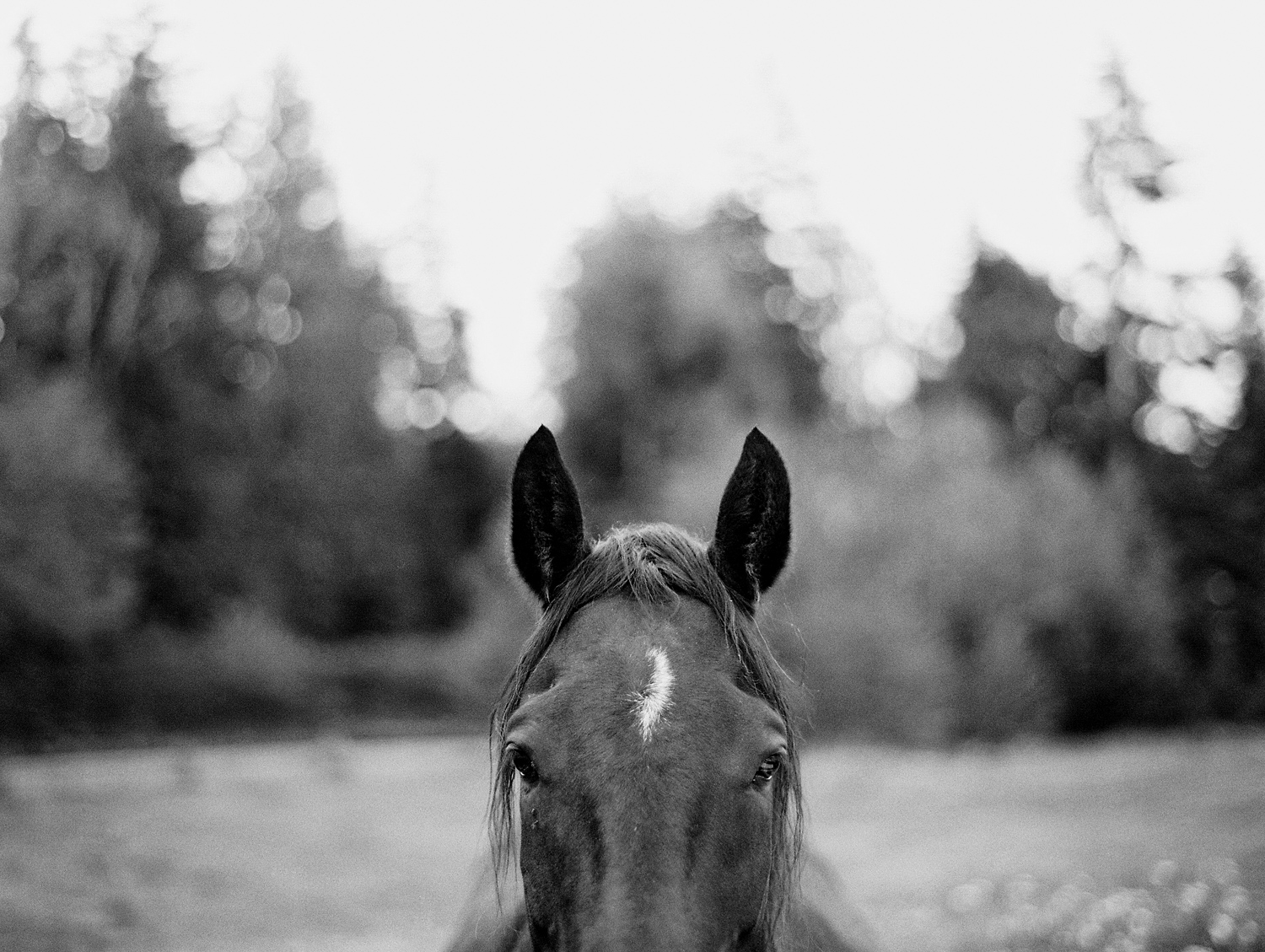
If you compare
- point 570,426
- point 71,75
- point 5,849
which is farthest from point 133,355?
point 5,849

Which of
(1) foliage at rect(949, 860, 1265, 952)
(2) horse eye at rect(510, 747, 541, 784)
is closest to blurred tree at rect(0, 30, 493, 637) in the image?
(1) foliage at rect(949, 860, 1265, 952)

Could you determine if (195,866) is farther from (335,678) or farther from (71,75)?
(71,75)

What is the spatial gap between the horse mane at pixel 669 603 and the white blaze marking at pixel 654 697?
8.8 inches

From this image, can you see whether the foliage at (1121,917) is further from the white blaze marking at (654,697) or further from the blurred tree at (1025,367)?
the blurred tree at (1025,367)

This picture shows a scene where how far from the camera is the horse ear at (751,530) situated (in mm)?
2689

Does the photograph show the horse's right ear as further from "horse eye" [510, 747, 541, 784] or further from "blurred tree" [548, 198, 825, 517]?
"blurred tree" [548, 198, 825, 517]

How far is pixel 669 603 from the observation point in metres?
2.55

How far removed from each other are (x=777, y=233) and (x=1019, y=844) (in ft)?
84.3

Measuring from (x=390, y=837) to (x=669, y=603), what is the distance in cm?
1048

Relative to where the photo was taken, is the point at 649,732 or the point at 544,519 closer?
the point at 649,732

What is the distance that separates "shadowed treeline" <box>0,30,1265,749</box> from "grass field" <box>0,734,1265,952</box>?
3333mm

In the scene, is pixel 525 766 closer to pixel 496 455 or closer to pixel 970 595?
pixel 970 595

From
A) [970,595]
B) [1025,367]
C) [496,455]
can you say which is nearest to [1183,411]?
[1025,367]

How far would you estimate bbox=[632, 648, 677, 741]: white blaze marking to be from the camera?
2.20 metres
